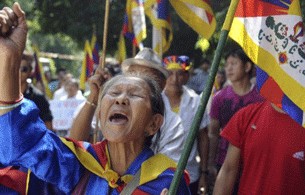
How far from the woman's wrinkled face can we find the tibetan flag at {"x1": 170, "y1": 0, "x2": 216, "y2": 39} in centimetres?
190

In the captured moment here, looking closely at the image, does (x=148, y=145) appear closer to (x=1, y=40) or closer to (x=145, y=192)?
(x=145, y=192)

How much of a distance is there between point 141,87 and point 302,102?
801mm

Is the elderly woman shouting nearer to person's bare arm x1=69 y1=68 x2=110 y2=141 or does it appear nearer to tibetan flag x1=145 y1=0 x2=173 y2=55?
person's bare arm x1=69 y1=68 x2=110 y2=141

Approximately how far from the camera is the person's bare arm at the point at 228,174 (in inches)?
181

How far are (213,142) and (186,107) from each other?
1.93ft

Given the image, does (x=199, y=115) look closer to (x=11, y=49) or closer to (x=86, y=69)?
(x=11, y=49)

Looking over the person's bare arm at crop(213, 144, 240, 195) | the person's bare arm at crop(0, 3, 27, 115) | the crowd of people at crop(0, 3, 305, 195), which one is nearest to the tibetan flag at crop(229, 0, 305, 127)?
the crowd of people at crop(0, 3, 305, 195)

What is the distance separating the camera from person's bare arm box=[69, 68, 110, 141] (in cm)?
416

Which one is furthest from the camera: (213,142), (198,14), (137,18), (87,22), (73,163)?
(87,22)

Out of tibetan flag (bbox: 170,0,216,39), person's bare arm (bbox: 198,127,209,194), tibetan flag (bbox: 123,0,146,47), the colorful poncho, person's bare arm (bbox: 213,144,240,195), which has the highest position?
the colorful poncho

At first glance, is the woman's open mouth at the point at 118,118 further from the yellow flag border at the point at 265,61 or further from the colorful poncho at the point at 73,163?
the yellow flag border at the point at 265,61

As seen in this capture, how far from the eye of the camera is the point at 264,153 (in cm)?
438

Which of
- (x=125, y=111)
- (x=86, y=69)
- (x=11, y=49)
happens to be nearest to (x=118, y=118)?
(x=125, y=111)

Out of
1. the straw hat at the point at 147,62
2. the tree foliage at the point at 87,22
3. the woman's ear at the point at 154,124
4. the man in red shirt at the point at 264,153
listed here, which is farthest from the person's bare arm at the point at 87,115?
the tree foliage at the point at 87,22
